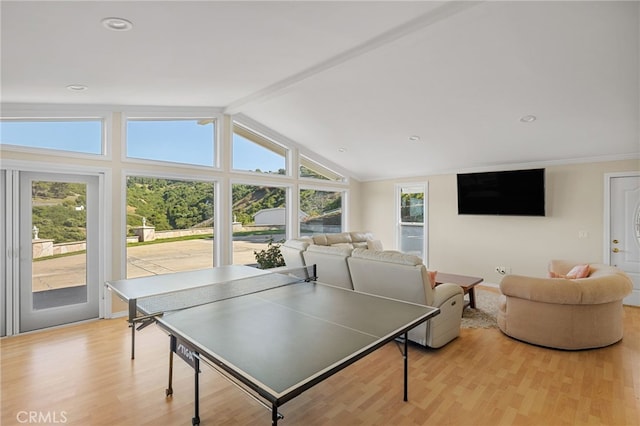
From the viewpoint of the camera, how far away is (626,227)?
→ 511cm

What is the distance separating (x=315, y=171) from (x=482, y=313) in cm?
467

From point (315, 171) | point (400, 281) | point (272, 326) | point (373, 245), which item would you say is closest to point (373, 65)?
point (400, 281)

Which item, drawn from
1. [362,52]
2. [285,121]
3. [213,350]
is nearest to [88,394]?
[213,350]

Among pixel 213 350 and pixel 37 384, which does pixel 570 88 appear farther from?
pixel 37 384

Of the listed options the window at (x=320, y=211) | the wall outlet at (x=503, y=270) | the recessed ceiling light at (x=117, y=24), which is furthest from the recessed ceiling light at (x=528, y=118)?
the recessed ceiling light at (x=117, y=24)

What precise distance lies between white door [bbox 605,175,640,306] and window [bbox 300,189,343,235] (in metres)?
5.31

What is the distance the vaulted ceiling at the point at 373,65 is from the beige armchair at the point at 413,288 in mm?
2253

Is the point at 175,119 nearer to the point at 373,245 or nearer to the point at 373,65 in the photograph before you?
the point at 373,65

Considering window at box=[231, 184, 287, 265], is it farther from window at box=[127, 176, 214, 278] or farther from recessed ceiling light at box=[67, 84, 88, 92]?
recessed ceiling light at box=[67, 84, 88, 92]

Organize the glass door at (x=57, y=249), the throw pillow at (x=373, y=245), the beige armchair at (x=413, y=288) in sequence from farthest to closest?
the throw pillow at (x=373, y=245) → the glass door at (x=57, y=249) → the beige armchair at (x=413, y=288)

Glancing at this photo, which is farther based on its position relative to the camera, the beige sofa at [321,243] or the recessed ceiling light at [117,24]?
the beige sofa at [321,243]

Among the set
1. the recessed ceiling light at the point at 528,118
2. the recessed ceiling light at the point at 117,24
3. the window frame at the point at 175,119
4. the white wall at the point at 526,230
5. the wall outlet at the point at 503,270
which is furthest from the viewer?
the wall outlet at the point at 503,270

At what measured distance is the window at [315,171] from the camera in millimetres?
7488

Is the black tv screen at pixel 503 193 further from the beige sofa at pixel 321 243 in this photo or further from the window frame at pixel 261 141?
the window frame at pixel 261 141
